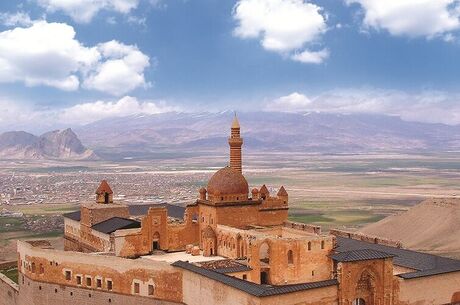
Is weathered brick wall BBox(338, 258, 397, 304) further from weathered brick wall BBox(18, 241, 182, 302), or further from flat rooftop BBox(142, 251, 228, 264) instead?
weathered brick wall BBox(18, 241, 182, 302)

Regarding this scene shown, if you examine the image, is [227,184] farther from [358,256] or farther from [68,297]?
[68,297]

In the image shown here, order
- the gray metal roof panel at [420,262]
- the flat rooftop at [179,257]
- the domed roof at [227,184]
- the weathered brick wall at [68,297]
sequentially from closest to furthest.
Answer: the gray metal roof panel at [420,262] < the weathered brick wall at [68,297] < the flat rooftop at [179,257] < the domed roof at [227,184]

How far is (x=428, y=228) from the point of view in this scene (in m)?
92.1

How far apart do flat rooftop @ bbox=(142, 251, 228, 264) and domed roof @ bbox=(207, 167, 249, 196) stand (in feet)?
18.6

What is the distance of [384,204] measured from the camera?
482 ft

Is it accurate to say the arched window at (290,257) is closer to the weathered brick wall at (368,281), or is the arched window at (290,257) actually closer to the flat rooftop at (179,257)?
the weathered brick wall at (368,281)

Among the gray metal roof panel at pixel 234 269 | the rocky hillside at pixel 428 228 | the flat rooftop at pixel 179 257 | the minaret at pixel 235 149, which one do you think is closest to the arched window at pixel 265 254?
the gray metal roof panel at pixel 234 269

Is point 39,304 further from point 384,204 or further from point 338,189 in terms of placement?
point 338,189

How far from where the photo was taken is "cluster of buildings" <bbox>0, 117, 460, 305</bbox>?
41.8 metres

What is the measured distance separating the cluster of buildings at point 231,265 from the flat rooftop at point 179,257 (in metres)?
0.09

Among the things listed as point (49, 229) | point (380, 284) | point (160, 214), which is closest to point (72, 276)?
point (160, 214)

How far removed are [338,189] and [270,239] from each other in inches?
5952

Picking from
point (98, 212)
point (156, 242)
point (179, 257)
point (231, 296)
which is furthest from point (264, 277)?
point (98, 212)

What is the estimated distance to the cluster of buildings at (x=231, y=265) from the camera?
137 ft
